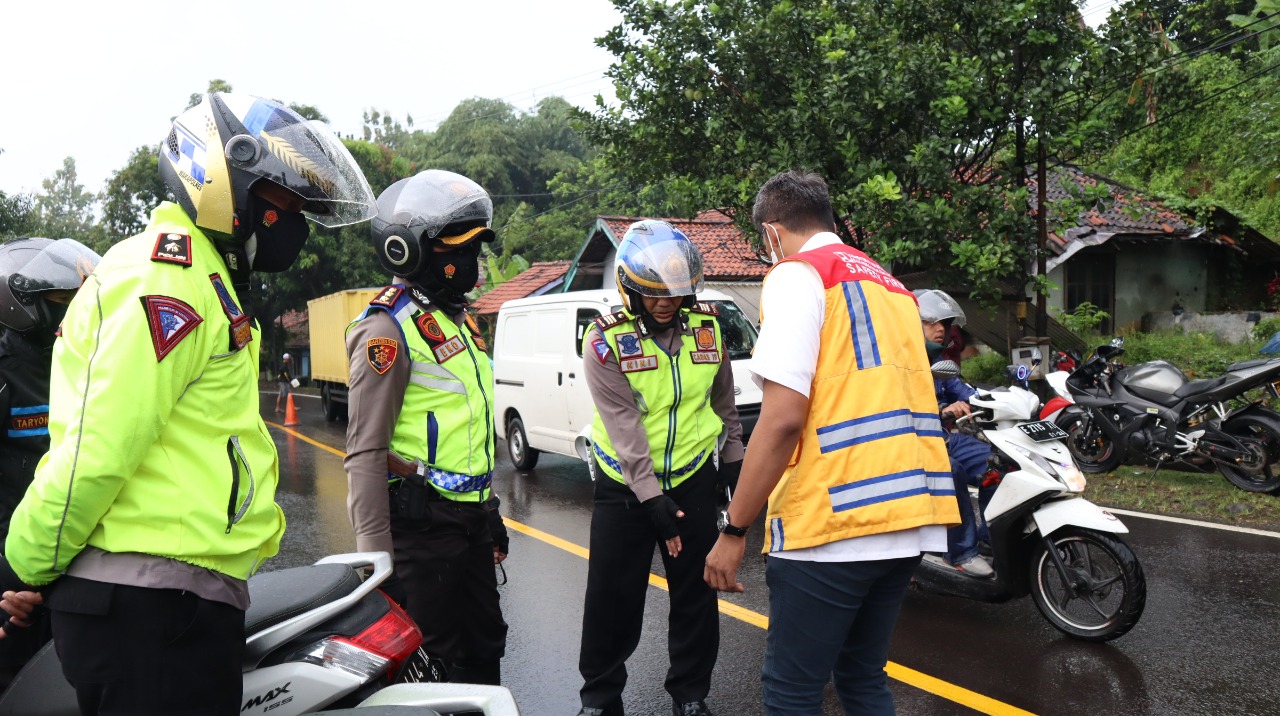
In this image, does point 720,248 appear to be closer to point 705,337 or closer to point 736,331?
point 736,331

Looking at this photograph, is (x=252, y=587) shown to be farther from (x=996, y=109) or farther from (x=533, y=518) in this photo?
(x=996, y=109)

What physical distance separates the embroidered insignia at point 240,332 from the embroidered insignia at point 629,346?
1677 millimetres

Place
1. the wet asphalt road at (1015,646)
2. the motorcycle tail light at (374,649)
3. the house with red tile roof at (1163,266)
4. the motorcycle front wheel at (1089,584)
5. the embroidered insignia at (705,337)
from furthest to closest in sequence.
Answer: the house with red tile roof at (1163,266), the motorcycle front wheel at (1089,584), the wet asphalt road at (1015,646), the embroidered insignia at (705,337), the motorcycle tail light at (374,649)

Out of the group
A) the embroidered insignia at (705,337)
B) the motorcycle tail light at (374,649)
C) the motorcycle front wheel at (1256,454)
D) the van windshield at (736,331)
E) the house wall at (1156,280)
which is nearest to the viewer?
the motorcycle tail light at (374,649)

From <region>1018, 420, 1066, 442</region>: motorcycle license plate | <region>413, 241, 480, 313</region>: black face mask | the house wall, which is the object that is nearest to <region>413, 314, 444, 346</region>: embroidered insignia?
<region>413, 241, 480, 313</region>: black face mask

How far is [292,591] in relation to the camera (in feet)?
7.81

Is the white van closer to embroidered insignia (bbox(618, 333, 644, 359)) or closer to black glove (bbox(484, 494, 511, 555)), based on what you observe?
embroidered insignia (bbox(618, 333, 644, 359))

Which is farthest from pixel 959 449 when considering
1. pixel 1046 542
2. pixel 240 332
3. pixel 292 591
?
pixel 240 332

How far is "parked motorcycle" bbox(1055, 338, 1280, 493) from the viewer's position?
7.45 metres

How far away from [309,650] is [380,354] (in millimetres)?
997

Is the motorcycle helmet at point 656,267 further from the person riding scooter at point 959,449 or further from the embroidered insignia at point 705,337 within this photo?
the person riding scooter at point 959,449

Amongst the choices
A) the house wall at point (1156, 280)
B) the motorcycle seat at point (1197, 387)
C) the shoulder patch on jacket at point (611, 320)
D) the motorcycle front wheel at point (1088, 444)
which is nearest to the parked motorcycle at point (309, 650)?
the shoulder patch on jacket at point (611, 320)

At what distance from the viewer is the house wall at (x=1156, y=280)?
17.7 meters

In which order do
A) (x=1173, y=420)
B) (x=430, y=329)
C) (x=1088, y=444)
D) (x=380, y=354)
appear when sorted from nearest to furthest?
(x=380, y=354), (x=430, y=329), (x=1173, y=420), (x=1088, y=444)
